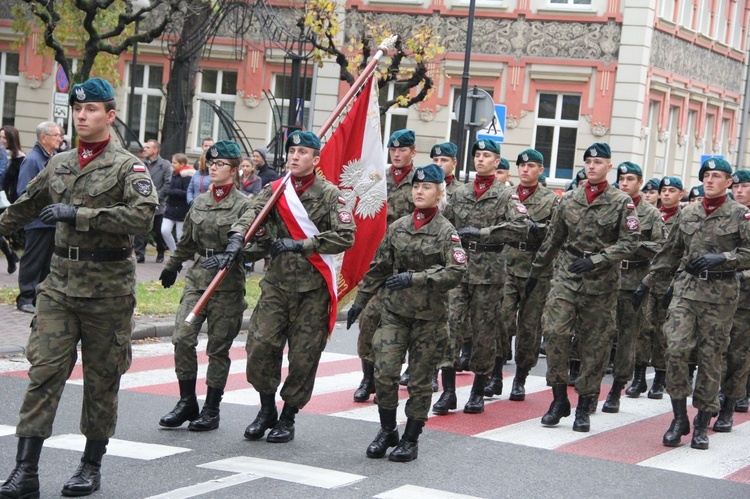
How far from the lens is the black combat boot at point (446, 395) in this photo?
10.1 metres

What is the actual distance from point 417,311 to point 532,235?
3.60 metres

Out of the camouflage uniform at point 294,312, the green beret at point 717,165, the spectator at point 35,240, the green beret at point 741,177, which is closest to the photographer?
the camouflage uniform at point 294,312

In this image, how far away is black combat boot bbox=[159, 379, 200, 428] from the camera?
870 cm

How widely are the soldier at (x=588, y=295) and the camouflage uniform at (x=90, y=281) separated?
4.01 meters

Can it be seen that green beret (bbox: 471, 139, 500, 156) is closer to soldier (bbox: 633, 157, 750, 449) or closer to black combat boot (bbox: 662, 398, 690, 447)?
soldier (bbox: 633, 157, 750, 449)

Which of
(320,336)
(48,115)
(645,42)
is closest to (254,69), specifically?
(48,115)

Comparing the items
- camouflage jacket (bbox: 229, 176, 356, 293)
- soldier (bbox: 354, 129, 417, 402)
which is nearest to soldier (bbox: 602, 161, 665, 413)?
soldier (bbox: 354, 129, 417, 402)

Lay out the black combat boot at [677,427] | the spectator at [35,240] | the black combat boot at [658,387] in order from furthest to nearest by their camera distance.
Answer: the spectator at [35,240], the black combat boot at [658,387], the black combat boot at [677,427]

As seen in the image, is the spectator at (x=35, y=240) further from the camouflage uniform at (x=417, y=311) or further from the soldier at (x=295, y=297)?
the camouflage uniform at (x=417, y=311)

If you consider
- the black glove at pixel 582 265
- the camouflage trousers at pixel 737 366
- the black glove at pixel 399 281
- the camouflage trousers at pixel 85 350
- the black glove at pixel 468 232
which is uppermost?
the black glove at pixel 468 232

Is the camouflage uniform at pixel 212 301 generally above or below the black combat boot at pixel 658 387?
above

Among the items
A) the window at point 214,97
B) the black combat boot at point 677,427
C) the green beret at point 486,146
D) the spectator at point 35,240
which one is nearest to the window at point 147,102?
the window at point 214,97

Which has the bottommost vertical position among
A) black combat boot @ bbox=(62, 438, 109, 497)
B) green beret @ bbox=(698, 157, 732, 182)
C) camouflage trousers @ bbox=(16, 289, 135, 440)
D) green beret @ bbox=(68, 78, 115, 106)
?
black combat boot @ bbox=(62, 438, 109, 497)

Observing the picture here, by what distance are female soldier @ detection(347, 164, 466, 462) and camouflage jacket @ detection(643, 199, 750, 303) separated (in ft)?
7.28
